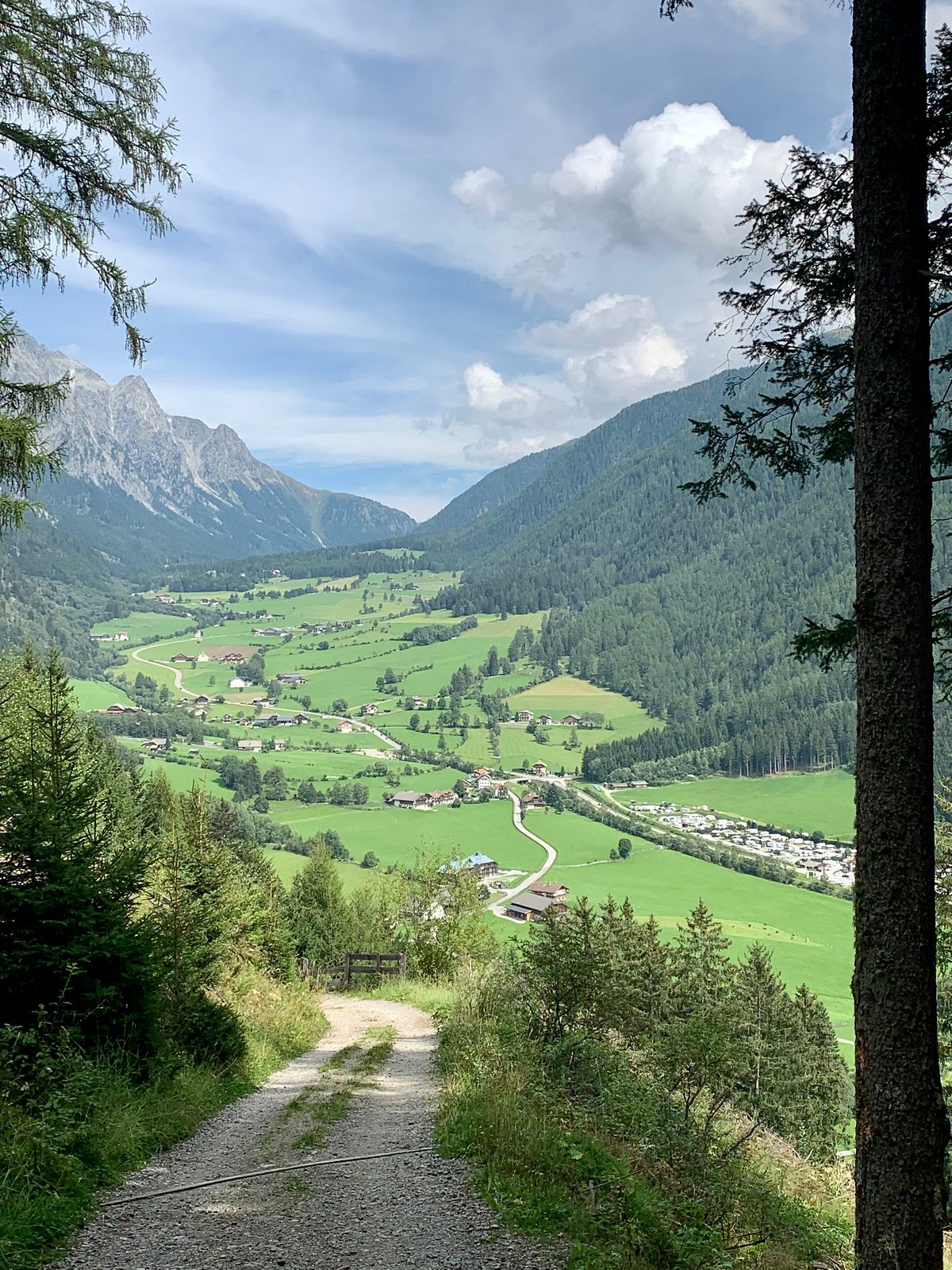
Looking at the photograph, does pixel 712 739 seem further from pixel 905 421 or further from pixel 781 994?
pixel 905 421

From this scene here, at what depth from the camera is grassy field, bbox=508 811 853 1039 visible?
5988 centimetres

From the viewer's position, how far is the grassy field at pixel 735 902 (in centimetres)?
5988

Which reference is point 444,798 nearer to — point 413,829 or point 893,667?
point 413,829

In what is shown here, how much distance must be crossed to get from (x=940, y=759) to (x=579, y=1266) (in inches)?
3214

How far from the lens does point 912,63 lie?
4.05m

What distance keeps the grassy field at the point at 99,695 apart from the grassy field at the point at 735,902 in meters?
101

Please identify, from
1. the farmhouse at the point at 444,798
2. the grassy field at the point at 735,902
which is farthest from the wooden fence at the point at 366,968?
the farmhouse at the point at 444,798

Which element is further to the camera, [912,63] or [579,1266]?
[579,1266]

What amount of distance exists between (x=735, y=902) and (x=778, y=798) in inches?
2330

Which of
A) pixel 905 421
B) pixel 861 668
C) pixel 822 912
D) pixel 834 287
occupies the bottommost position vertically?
pixel 822 912

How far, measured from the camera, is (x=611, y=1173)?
20.5 ft

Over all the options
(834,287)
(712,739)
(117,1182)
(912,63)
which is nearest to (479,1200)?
(117,1182)

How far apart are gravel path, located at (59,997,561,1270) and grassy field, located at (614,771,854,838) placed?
372ft

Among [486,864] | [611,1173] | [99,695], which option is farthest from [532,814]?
[99,695]
